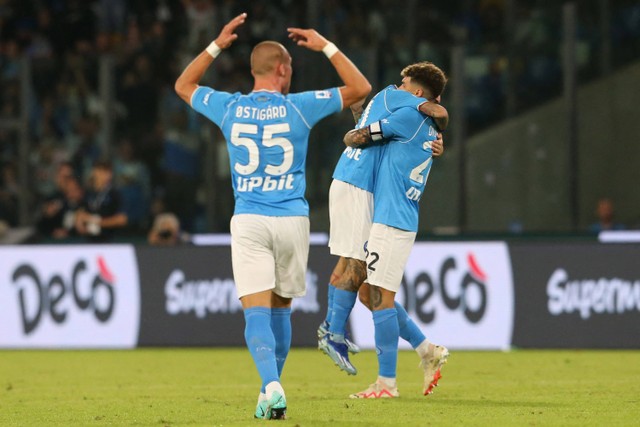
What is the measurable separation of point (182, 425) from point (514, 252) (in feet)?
23.1

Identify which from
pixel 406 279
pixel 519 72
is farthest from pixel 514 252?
pixel 519 72

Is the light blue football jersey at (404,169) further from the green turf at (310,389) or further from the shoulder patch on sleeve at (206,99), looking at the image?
the shoulder patch on sleeve at (206,99)

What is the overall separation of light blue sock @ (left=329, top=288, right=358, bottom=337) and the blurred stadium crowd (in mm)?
7184

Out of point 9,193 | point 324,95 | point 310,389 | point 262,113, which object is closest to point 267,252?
point 262,113

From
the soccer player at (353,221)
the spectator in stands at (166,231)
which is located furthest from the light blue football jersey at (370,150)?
the spectator in stands at (166,231)

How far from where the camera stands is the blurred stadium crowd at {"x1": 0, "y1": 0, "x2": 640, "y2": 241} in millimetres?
16891

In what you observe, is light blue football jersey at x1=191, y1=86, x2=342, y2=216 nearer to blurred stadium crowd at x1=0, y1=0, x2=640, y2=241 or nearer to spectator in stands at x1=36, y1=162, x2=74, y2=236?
blurred stadium crowd at x1=0, y1=0, x2=640, y2=241

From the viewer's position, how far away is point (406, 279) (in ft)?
46.6

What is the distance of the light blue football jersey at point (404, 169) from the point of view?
9227 millimetres

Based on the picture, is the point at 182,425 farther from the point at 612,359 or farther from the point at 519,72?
the point at 519,72

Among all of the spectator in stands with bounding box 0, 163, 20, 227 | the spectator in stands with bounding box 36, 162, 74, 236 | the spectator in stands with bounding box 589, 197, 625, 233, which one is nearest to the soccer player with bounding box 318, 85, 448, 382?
the spectator in stands with bounding box 589, 197, 625, 233

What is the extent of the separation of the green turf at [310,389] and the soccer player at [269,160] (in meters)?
0.86

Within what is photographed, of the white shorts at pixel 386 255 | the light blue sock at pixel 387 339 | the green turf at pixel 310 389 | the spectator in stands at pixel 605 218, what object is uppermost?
the spectator in stands at pixel 605 218

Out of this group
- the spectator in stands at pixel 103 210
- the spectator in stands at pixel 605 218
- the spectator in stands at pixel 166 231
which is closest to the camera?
the spectator in stands at pixel 103 210
